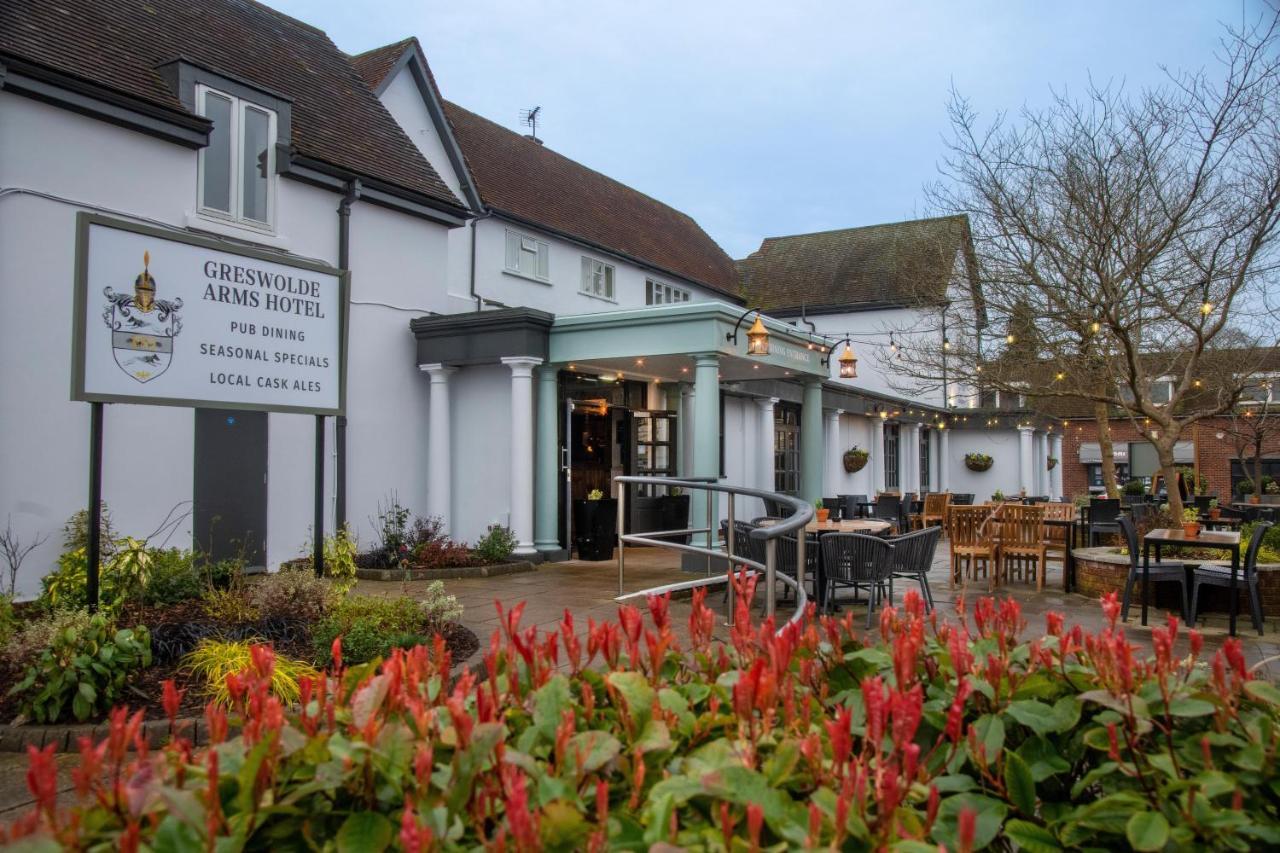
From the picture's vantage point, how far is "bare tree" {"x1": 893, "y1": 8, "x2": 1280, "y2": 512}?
8.96 m

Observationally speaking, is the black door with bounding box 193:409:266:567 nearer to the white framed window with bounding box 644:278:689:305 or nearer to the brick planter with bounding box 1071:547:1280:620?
the brick planter with bounding box 1071:547:1280:620

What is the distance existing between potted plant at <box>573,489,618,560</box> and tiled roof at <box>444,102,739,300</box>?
5.56m

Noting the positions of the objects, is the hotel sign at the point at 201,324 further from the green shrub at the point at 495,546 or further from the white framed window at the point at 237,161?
the green shrub at the point at 495,546

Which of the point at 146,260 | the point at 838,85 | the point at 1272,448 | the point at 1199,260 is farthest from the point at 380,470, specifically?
the point at 1272,448

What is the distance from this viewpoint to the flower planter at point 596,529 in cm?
1270

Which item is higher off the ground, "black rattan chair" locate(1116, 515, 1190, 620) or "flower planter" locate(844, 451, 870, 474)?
"flower planter" locate(844, 451, 870, 474)

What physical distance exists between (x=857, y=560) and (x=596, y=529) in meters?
5.60

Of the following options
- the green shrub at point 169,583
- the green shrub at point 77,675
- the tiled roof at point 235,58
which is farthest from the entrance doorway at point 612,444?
the green shrub at point 77,675

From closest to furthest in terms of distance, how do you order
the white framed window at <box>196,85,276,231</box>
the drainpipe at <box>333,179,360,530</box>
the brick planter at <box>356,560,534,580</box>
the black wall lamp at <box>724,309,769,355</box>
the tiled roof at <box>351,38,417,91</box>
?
the white framed window at <box>196,85,276,231</box>
the brick planter at <box>356,560,534,580</box>
the black wall lamp at <box>724,309,769,355</box>
the drainpipe at <box>333,179,360,530</box>
the tiled roof at <box>351,38,417,91</box>

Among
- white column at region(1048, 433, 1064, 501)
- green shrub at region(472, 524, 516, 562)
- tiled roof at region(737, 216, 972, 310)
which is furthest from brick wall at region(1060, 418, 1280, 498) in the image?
green shrub at region(472, 524, 516, 562)

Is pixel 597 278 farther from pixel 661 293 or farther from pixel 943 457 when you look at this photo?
pixel 943 457

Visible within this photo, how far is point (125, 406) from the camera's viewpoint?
28.9ft

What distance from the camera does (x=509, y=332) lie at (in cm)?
1145

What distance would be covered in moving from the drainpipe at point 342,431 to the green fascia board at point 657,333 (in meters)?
2.88
